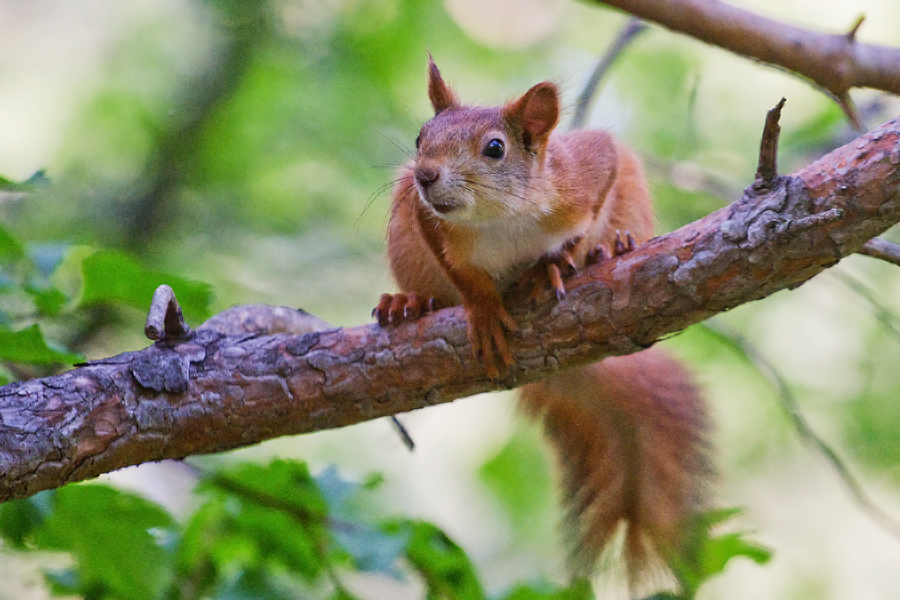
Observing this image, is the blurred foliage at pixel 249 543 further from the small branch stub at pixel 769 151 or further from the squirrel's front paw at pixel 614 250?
the small branch stub at pixel 769 151

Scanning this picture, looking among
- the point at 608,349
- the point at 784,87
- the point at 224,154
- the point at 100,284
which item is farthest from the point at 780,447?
the point at 100,284

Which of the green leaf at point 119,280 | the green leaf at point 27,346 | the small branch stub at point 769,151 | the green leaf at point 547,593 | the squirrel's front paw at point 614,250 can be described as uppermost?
the green leaf at point 119,280

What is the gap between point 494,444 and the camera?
538cm

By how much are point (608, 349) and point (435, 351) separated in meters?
0.49

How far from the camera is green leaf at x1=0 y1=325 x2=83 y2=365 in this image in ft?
5.56

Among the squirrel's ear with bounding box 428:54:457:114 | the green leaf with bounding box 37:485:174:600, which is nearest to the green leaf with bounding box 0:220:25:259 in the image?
the green leaf with bounding box 37:485:174:600

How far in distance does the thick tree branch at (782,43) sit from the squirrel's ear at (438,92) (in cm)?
58

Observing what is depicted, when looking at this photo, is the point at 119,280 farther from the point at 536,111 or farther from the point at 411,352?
→ the point at 536,111

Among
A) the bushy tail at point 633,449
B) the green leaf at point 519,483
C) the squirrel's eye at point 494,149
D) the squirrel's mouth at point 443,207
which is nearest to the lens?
→ the squirrel's mouth at point 443,207

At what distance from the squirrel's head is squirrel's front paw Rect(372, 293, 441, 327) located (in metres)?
0.31

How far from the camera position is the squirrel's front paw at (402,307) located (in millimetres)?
2406

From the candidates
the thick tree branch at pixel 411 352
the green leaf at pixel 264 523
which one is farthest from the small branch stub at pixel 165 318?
the green leaf at pixel 264 523

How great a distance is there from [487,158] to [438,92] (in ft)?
1.47

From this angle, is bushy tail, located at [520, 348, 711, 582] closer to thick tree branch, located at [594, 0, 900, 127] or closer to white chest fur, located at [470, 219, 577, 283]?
white chest fur, located at [470, 219, 577, 283]
